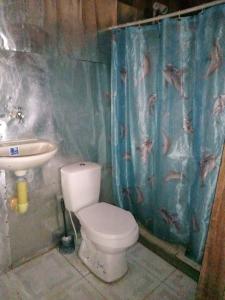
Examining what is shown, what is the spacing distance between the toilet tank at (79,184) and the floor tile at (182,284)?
0.82 meters

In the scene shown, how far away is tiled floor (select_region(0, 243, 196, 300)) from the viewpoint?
5.08ft

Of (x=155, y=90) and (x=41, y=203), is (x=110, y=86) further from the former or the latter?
(x=41, y=203)

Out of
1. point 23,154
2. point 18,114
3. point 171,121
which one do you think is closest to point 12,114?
point 18,114

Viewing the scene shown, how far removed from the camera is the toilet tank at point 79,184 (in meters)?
1.76

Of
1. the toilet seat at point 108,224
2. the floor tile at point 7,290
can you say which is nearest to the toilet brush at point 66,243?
the toilet seat at point 108,224

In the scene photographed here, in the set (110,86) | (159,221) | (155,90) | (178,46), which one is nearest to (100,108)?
(110,86)

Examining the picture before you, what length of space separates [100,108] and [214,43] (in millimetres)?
1016

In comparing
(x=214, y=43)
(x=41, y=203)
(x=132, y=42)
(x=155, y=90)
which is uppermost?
(x=132, y=42)

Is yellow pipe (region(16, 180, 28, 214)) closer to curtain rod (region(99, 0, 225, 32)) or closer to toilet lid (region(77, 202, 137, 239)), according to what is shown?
toilet lid (region(77, 202, 137, 239))

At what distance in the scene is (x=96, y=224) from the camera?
159cm

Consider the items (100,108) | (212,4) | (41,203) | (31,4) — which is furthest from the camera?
(100,108)

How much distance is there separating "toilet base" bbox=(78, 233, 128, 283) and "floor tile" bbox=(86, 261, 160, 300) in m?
0.04

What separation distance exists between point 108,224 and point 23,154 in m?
0.75

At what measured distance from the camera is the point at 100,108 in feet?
6.70
